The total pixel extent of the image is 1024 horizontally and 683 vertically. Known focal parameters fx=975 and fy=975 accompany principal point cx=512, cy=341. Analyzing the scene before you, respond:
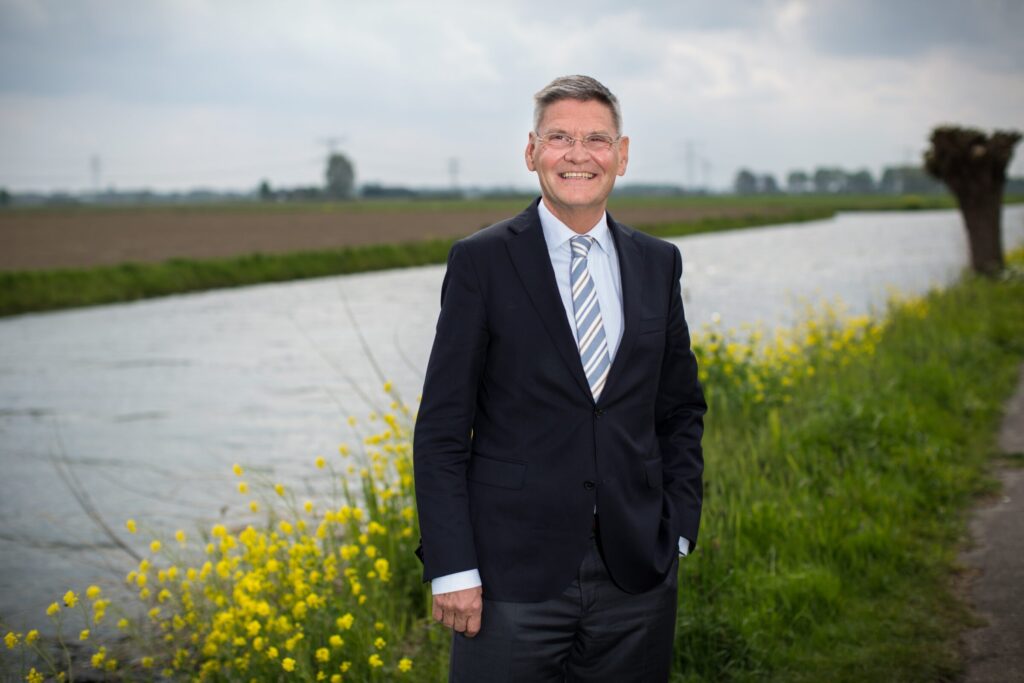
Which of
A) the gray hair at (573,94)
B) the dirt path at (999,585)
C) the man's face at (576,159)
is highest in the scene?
the gray hair at (573,94)

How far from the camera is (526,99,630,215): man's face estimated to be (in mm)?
2369

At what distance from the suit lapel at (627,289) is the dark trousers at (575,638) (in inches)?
17.6

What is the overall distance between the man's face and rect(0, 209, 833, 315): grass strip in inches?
766

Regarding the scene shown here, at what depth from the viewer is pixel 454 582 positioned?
2324mm

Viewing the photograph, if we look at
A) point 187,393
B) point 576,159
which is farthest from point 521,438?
point 187,393

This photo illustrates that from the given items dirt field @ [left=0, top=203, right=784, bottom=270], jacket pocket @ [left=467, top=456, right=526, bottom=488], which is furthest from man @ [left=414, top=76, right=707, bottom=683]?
dirt field @ [left=0, top=203, right=784, bottom=270]

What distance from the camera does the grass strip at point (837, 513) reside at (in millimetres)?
4000

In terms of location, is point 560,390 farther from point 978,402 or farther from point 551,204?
point 978,402

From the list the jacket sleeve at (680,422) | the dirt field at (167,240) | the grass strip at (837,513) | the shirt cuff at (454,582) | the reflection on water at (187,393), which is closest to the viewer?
the shirt cuff at (454,582)

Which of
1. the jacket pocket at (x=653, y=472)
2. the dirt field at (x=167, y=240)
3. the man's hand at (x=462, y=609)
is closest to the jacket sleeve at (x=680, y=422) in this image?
the jacket pocket at (x=653, y=472)

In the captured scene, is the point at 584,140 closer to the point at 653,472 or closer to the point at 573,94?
the point at 573,94

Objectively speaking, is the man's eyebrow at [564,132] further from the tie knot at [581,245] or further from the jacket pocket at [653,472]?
the jacket pocket at [653,472]

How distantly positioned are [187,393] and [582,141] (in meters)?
9.95

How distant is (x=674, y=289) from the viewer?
2668 millimetres
